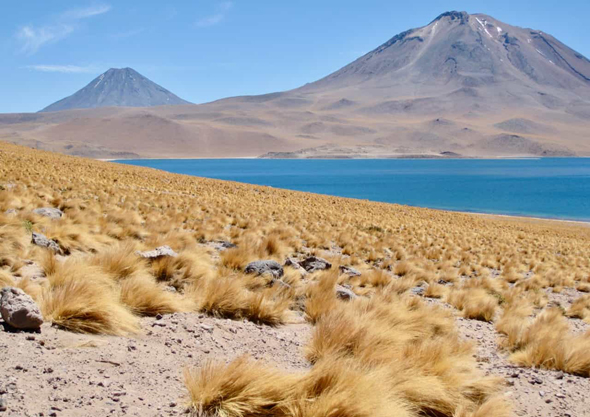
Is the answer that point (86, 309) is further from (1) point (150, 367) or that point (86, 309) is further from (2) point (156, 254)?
(2) point (156, 254)

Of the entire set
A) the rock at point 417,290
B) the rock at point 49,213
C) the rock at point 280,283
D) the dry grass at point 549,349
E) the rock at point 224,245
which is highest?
the rock at point 49,213

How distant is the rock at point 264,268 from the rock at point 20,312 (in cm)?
343

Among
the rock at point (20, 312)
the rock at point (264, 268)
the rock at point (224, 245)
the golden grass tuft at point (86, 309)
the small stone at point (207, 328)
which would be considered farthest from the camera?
the rock at point (224, 245)

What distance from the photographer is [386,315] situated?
17.2 ft

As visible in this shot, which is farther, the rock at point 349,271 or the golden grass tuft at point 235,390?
the rock at point 349,271

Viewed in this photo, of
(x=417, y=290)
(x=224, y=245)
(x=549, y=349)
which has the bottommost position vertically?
(x=417, y=290)

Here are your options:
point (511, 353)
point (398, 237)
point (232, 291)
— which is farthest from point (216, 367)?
point (398, 237)

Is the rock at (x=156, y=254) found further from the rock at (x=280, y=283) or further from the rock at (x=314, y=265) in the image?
the rock at (x=314, y=265)

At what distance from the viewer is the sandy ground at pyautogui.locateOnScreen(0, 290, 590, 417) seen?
2904mm

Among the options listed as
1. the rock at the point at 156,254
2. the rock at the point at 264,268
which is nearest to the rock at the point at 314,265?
the rock at the point at 264,268

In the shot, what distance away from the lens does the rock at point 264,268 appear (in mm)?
6953

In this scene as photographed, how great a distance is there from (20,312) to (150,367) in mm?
977

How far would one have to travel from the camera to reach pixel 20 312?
11.7ft

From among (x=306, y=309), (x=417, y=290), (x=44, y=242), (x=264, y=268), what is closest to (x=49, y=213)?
(x=44, y=242)
